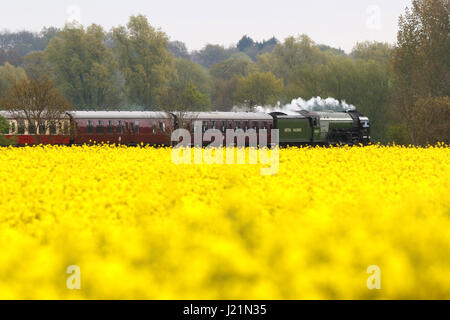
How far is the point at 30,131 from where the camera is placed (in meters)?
37.6

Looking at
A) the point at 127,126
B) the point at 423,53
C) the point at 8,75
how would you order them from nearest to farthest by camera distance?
1. the point at 127,126
2. the point at 423,53
3. the point at 8,75

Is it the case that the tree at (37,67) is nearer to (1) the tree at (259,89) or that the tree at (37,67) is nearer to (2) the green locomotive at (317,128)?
(1) the tree at (259,89)

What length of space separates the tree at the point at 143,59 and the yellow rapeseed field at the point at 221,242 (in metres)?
71.0

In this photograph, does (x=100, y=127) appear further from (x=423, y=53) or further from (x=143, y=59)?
(x=143, y=59)

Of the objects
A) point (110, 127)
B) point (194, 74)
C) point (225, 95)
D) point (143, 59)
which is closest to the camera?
point (110, 127)

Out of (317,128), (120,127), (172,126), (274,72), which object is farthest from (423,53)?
(274,72)

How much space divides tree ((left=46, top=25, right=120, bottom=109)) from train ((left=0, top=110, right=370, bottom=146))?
39809mm

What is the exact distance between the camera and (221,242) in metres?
5.65

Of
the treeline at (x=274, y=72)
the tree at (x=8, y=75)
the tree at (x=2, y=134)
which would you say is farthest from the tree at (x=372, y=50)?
the tree at (x=2, y=134)

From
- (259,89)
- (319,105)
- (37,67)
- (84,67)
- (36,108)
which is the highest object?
(37,67)

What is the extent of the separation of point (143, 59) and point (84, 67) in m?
8.23

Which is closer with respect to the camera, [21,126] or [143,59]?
[21,126]
